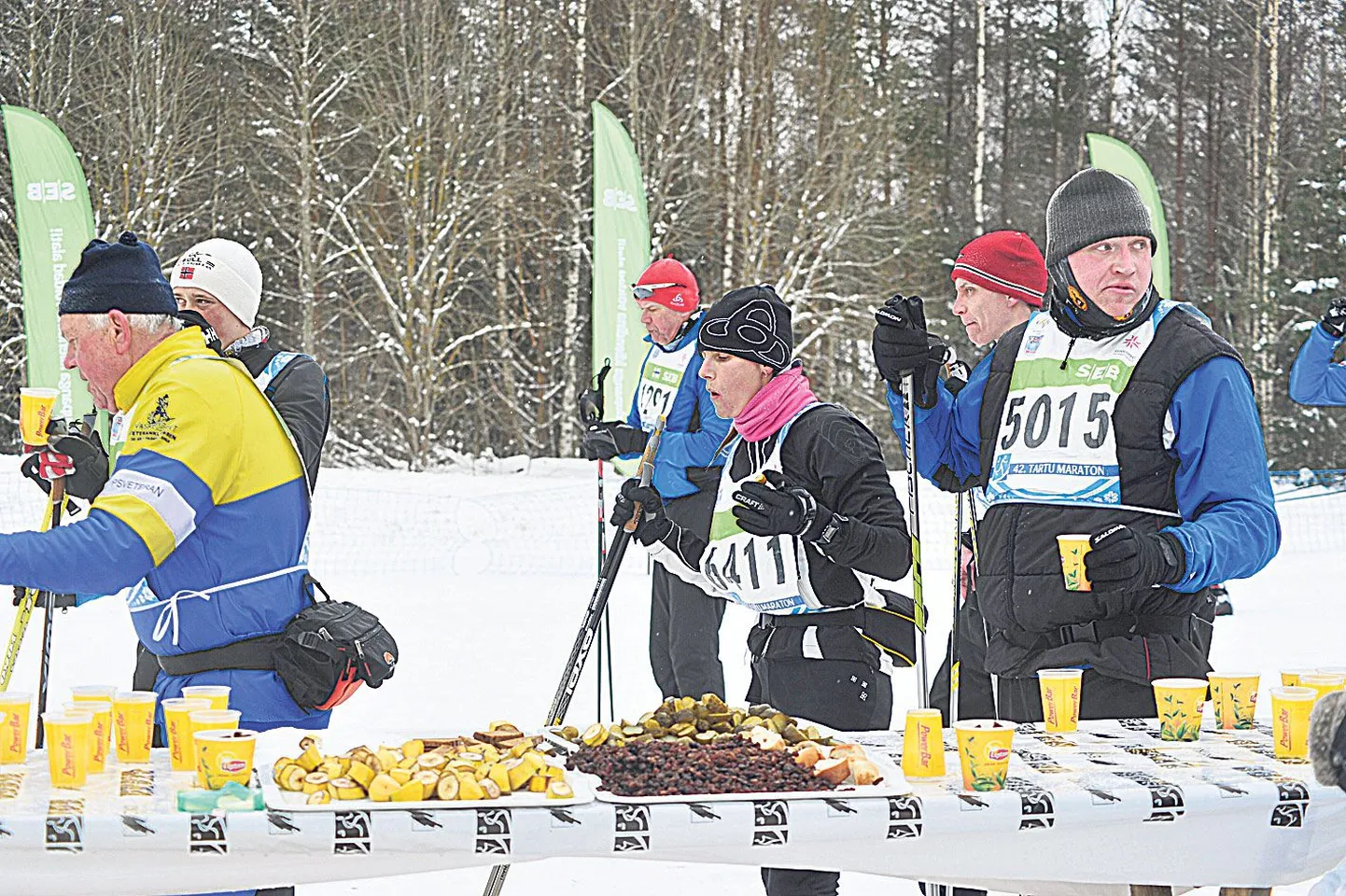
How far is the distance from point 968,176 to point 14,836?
26432 mm

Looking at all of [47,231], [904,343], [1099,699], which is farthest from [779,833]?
A: [47,231]

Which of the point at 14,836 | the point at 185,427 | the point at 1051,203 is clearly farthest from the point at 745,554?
the point at 14,836

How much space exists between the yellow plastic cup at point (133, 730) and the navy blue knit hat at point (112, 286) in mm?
866

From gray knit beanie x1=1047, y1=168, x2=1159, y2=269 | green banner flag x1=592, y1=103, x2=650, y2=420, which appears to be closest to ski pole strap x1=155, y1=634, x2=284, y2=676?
gray knit beanie x1=1047, y1=168, x2=1159, y2=269

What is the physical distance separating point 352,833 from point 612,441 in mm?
4127

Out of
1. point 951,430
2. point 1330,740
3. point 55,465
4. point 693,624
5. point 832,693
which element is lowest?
point 693,624

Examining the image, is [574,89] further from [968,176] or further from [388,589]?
[388,589]

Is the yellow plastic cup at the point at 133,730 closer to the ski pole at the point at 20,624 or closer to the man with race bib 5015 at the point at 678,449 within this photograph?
the ski pole at the point at 20,624

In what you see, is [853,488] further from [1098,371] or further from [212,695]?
[212,695]

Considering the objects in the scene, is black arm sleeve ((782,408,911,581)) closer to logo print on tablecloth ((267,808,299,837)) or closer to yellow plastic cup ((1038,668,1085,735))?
yellow plastic cup ((1038,668,1085,735))

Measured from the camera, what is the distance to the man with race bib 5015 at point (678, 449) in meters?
5.86

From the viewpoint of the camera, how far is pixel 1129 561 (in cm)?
298

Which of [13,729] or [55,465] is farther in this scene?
[55,465]

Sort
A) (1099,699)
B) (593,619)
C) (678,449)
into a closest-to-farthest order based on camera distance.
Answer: (1099,699), (593,619), (678,449)
